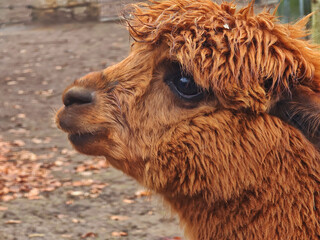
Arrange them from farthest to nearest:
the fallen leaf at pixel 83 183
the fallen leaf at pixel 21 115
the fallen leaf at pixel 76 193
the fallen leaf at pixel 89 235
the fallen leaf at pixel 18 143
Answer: the fallen leaf at pixel 21 115, the fallen leaf at pixel 18 143, the fallen leaf at pixel 83 183, the fallen leaf at pixel 76 193, the fallen leaf at pixel 89 235

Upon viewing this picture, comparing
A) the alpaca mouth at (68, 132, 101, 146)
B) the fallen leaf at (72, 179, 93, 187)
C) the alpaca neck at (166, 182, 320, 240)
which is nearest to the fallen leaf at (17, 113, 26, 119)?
the fallen leaf at (72, 179, 93, 187)

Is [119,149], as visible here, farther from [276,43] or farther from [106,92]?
[276,43]

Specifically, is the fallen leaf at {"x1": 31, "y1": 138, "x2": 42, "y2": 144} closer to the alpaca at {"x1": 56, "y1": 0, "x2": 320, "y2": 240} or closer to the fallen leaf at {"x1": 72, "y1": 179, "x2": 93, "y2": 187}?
the fallen leaf at {"x1": 72, "y1": 179, "x2": 93, "y2": 187}

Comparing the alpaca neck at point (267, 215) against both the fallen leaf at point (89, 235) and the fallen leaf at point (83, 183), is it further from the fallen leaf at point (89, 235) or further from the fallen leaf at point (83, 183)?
the fallen leaf at point (83, 183)

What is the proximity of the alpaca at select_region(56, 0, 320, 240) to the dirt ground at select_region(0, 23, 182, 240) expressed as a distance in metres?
0.59

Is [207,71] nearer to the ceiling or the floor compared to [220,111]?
nearer to the ceiling

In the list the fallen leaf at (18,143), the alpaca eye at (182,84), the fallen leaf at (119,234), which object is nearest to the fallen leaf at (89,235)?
the fallen leaf at (119,234)

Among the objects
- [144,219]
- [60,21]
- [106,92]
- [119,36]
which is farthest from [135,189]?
[60,21]

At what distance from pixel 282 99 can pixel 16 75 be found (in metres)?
10.6

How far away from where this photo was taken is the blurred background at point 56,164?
5211 mm

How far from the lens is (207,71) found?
2.55 m

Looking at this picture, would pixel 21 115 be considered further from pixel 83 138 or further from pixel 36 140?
pixel 83 138

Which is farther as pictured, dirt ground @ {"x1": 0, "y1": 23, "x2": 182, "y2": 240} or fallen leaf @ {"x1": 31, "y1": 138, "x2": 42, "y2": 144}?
fallen leaf @ {"x1": 31, "y1": 138, "x2": 42, "y2": 144}

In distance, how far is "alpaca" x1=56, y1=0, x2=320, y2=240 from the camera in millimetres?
2459
